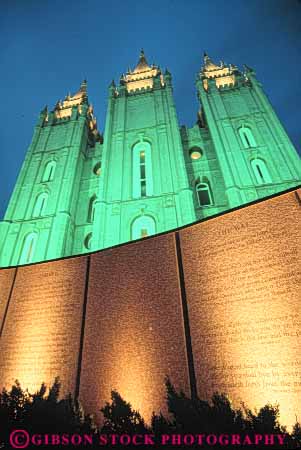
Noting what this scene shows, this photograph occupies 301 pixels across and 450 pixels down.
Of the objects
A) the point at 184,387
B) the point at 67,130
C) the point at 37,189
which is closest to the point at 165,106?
the point at 67,130

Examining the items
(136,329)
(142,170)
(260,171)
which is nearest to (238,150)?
(260,171)

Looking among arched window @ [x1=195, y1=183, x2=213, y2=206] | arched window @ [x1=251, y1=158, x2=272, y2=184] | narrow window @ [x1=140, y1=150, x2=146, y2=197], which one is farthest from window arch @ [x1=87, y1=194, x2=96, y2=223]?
arched window @ [x1=251, y1=158, x2=272, y2=184]

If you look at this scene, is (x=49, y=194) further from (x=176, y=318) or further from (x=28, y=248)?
(x=176, y=318)

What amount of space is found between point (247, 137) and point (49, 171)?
1402cm

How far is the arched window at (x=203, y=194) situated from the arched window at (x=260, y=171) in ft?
9.17

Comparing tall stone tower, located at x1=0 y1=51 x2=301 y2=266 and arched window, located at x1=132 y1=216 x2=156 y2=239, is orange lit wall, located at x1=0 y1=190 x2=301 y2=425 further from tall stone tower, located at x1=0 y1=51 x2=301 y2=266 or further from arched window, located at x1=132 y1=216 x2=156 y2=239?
arched window, located at x1=132 y1=216 x2=156 y2=239

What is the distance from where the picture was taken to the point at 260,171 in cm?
1421

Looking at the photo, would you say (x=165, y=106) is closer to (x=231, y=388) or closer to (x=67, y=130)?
(x=67, y=130)

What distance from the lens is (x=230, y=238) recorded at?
3346 mm

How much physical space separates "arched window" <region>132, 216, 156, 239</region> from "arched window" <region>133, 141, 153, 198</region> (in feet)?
5.51

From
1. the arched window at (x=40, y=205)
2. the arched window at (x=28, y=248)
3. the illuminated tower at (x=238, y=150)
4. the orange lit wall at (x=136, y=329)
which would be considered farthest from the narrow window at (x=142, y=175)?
the orange lit wall at (x=136, y=329)

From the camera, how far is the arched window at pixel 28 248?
13.6 meters

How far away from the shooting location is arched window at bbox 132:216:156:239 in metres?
12.9

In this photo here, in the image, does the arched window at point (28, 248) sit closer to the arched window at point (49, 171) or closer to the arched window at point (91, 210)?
the arched window at point (91, 210)
